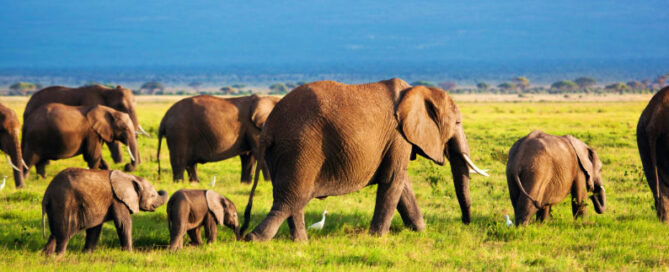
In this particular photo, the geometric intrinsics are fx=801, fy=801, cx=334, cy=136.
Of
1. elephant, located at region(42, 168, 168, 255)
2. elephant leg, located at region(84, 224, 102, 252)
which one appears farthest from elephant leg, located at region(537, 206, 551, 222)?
elephant leg, located at region(84, 224, 102, 252)

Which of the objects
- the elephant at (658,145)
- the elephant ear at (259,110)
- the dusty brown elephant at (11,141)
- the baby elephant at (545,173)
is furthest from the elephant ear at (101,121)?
the elephant at (658,145)

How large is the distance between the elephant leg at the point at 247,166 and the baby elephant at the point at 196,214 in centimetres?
654

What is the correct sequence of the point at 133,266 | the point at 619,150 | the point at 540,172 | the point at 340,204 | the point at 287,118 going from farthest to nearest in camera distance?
1. the point at 619,150
2. the point at 340,204
3. the point at 540,172
4. the point at 287,118
5. the point at 133,266

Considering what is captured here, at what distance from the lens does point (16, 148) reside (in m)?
14.3

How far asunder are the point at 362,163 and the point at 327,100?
82 centimetres

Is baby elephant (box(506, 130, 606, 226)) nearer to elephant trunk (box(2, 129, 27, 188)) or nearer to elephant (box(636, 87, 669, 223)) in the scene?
elephant (box(636, 87, 669, 223))

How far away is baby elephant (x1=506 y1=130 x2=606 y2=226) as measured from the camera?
966cm

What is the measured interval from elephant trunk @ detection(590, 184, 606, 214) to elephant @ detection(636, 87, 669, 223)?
72 centimetres

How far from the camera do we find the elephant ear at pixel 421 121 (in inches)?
349

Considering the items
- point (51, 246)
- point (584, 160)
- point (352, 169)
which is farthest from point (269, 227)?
point (584, 160)

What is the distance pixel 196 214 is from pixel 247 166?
23.9 feet

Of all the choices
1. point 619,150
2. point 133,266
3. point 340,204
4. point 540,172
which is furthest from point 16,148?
point 619,150

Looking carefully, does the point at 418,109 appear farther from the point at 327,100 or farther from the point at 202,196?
the point at 202,196

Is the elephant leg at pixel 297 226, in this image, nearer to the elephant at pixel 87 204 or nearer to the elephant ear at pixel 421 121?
the elephant ear at pixel 421 121
